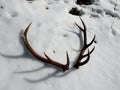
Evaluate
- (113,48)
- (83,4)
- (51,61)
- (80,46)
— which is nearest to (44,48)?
(51,61)

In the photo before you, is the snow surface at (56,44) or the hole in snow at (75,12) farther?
the hole in snow at (75,12)

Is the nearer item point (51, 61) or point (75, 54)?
point (51, 61)

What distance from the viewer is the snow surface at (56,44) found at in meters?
2.90

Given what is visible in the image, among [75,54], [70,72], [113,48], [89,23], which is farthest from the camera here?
[89,23]

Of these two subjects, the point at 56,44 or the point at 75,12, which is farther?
the point at 75,12

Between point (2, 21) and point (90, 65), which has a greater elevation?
point (2, 21)

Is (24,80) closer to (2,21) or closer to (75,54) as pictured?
(75,54)

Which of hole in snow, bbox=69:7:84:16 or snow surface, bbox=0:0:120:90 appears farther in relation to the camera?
hole in snow, bbox=69:7:84:16

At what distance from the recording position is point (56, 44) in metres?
3.32

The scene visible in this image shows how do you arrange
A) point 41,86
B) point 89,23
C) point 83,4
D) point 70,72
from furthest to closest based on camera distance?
point 83,4
point 89,23
point 70,72
point 41,86

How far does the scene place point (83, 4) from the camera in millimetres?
4125

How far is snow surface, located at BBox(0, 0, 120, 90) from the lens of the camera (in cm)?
290

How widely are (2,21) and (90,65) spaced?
136 centimetres

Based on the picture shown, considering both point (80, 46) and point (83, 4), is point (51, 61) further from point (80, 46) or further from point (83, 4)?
point (83, 4)
